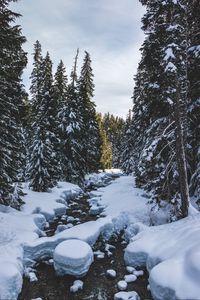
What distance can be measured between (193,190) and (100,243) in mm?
5352

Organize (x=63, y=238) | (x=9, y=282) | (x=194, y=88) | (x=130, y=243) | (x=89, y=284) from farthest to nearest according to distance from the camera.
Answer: (x=194, y=88)
(x=63, y=238)
(x=130, y=243)
(x=89, y=284)
(x=9, y=282)

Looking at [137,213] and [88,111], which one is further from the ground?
[88,111]

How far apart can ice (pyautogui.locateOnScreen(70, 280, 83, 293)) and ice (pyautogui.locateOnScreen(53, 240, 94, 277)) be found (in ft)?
1.22

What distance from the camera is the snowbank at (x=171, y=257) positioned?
7.51 metres

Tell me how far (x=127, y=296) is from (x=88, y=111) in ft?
97.0

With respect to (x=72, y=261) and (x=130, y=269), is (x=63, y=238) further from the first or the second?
(x=130, y=269)

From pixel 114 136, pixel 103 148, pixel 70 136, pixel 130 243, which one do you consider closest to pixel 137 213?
pixel 130 243

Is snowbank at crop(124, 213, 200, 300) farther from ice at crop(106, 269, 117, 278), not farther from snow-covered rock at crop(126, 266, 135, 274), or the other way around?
ice at crop(106, 269, 117, 278)

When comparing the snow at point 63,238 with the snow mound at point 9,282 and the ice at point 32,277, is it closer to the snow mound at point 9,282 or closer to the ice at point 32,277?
the ice at point 32,277

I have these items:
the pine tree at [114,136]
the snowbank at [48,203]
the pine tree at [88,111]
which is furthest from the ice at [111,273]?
the pine tree at [114,136]

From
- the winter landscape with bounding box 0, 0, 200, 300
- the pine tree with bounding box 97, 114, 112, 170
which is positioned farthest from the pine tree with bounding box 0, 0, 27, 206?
the pine tree with bounding box 97, 114, 112, 170

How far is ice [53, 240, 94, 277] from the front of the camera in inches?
393

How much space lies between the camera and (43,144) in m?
24.0

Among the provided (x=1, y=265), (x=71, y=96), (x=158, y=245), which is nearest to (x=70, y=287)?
(x=1, y=265)
